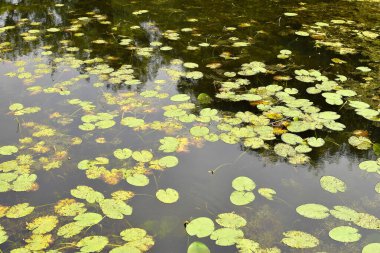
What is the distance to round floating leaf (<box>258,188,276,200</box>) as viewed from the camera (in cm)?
240

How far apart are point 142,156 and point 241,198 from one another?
82 cm

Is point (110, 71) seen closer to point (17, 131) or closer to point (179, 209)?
point (17, 131)

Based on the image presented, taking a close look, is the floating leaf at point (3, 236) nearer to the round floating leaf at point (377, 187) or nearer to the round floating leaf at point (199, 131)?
the round floating leaf at point (199, 131)

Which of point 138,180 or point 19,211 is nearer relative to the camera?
point 19,211

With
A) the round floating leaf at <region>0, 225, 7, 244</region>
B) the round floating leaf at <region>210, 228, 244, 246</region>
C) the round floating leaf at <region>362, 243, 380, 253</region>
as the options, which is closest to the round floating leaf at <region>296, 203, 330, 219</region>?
the round floating leaf at <region>362, 243, 380, 253</region>

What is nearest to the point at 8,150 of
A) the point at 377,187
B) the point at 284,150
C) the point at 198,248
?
the point at 198,248

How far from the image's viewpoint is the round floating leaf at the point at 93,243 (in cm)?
202

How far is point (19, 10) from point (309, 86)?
517cm

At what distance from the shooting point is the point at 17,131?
3090 millimetres

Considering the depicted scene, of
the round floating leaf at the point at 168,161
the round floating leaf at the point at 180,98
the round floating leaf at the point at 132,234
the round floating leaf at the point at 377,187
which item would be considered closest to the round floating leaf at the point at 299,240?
the round floating leaf at the point at 377,187

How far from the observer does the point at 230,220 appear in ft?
7.22

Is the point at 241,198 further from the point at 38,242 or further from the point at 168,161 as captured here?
the point at 38,242

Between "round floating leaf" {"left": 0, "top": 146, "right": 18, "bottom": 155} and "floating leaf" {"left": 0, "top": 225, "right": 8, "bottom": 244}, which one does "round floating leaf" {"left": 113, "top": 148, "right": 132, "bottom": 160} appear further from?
"floating leaf" {"left": 0, "top": 225, "right": 8, "bottom": 244}

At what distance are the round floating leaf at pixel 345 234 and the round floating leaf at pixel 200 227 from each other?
69 cm
